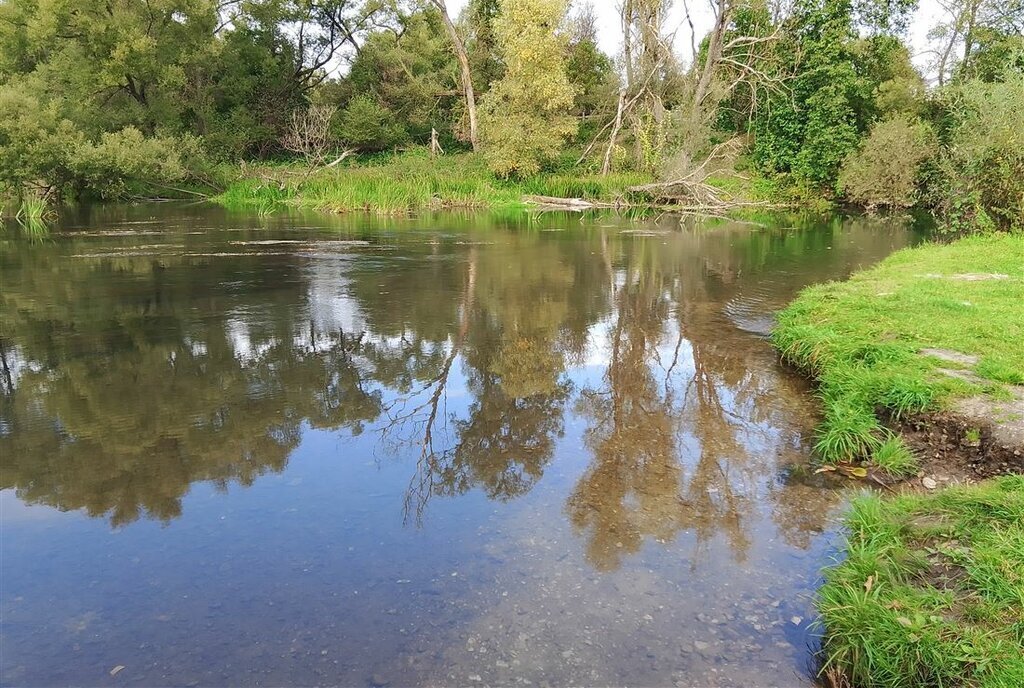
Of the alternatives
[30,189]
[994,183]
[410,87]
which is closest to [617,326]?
[994,183]

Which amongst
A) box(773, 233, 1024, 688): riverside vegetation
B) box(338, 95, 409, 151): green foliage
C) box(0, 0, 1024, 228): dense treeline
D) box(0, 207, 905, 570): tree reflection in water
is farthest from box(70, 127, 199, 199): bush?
box(773, 233, 1024, 688): riverside vegetation

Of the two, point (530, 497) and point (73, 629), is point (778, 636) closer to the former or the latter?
point (530, 497)

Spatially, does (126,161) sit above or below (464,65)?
below

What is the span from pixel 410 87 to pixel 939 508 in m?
37.1

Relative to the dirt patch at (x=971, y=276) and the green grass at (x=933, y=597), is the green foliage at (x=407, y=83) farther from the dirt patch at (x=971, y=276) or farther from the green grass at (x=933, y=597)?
the green grass at (x=933, y=597)

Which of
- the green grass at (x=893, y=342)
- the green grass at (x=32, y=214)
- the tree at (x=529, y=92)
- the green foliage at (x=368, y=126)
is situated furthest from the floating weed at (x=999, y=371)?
the green foliage at (x=368, y=126)

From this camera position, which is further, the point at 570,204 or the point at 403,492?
the point at 570,204

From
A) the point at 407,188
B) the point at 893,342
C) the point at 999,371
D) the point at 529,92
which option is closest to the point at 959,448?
the point at 999,371

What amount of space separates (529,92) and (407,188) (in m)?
6.24

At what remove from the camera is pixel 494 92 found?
96.9 feet

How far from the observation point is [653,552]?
421 centimetres

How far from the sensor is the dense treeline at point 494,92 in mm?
25906

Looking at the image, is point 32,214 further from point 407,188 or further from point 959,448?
point 959,448

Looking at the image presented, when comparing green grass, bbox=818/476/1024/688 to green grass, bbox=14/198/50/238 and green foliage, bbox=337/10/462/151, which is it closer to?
green grass, bbox=14/198/50/238
